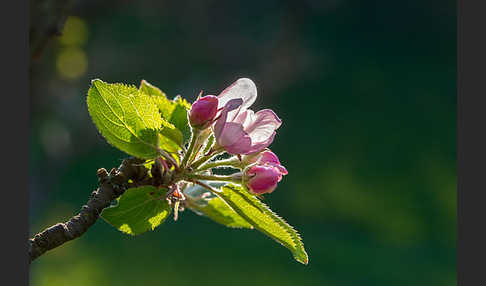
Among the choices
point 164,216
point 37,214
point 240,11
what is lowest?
point 37,214

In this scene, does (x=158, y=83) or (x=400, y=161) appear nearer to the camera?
(x=400, y=161)

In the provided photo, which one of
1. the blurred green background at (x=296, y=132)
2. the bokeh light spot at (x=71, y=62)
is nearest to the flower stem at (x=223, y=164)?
the blurred green background at (x=296, y=132)

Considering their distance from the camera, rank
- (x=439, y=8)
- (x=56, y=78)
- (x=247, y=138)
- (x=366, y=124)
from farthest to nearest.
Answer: (x=439, y=8) < (x=366, y=124) < (x=56, y=78) < (x=247, y=138)

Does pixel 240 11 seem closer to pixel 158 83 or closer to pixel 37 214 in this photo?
pixel 158 83

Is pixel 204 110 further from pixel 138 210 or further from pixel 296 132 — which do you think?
pixel 296 132

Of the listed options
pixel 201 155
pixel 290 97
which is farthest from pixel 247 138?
pixel 290 97

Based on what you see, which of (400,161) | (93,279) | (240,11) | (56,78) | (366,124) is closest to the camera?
(56,78)

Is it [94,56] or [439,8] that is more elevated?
[94,56]
